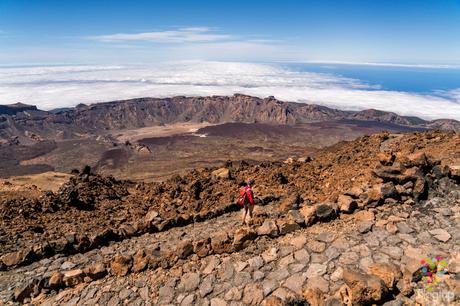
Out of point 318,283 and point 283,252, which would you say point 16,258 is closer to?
point 283,252

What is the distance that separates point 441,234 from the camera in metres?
8.17

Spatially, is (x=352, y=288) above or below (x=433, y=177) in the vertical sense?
below

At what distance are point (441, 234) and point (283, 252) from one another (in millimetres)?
3964

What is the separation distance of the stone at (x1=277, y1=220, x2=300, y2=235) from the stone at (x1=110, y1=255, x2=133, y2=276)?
442 centimetres

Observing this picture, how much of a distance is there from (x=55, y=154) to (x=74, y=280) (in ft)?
567

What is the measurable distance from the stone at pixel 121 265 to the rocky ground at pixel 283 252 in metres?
0.03

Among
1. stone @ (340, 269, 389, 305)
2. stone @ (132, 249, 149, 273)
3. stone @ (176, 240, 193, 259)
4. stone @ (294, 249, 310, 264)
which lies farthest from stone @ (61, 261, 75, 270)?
stone @ (340, 269, 389, 305)

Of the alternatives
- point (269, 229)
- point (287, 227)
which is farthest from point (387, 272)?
point (269, 229)

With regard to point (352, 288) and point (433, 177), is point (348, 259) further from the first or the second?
point (433, 177)

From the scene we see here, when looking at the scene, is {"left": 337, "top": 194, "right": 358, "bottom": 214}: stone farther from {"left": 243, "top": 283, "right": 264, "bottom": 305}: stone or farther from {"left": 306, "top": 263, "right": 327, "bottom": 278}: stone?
{"left": 243, "top": 283, "right": 264, "bottom": 305}: stone

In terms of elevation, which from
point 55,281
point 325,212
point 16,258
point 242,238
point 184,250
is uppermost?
point 325,212

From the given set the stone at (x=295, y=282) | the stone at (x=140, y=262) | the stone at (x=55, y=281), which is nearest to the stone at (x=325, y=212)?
the stone at (x=295, y=282)

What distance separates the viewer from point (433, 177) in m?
10.9

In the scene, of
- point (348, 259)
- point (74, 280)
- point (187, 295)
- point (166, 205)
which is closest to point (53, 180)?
point (166, 205)
